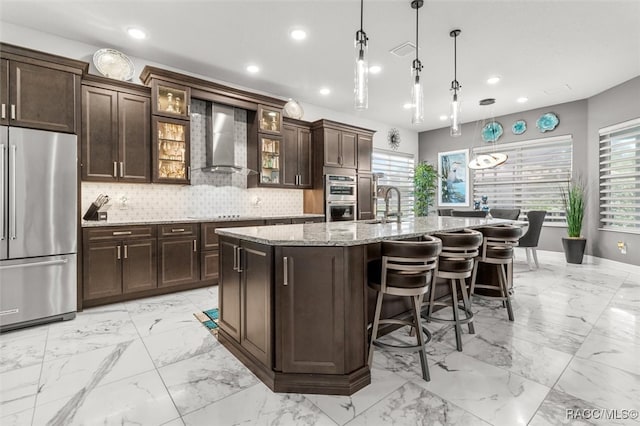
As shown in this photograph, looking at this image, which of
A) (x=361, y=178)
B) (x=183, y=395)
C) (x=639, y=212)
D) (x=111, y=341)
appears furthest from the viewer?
(x=361, y=178)

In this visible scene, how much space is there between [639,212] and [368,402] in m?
5.77

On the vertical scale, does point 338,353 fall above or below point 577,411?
above

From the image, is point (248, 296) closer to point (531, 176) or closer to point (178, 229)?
point (178, 229)

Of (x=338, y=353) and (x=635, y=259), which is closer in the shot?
(x=338, y=353)

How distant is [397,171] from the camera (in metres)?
8.05

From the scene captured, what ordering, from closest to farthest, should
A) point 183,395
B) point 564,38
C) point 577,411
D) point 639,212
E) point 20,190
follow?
1. point 577,411
2. point 183,395
3. point 20,190
4. point 564,38
5. point 639,212

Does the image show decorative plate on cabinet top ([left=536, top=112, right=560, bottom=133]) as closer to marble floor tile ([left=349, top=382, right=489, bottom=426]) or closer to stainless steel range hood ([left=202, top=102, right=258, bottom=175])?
stainless steel range hood ([left=202, top=102, right=258, bottom=175])

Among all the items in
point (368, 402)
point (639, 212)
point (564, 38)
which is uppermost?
point (564, 38)

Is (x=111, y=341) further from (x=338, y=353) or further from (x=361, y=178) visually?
(x=361, y=178)

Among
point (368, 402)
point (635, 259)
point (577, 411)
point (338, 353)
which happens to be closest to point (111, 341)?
point (338, 353)

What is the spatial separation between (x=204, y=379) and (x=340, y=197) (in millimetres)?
4154

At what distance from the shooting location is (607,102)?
214 inches

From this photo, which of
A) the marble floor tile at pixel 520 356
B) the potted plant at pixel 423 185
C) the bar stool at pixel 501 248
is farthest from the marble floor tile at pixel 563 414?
the potted plant at pixel 423 185

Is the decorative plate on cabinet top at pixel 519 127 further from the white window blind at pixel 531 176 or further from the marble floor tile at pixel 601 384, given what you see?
the marble floor tile at pixel 601 384
